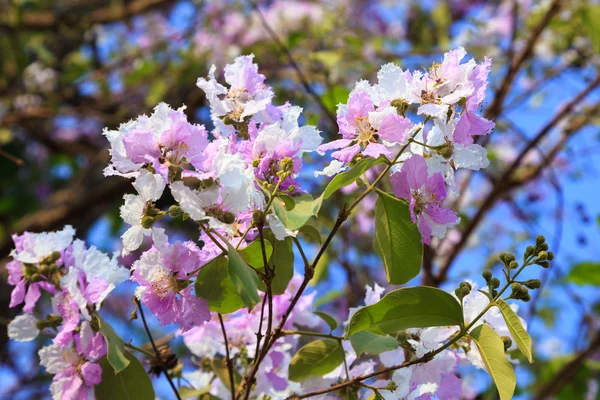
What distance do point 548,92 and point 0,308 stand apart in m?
2.55

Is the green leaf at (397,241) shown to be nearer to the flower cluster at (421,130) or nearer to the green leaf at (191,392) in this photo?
the flower cluster at (421,130)

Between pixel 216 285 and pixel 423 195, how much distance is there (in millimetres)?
268

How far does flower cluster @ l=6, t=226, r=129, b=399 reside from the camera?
33.2 inches

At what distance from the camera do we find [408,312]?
76 centimetres

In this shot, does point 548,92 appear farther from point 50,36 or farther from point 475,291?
point 50,36

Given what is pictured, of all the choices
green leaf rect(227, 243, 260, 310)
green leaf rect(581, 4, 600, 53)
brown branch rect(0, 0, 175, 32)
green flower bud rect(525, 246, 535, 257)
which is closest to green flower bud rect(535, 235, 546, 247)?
green flower bud rect(525, 246, 535, 257)

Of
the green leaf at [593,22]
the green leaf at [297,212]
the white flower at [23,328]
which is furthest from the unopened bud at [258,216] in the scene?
the green leaf at [593,22]

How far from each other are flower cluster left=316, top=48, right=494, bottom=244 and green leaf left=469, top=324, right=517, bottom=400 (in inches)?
5.1

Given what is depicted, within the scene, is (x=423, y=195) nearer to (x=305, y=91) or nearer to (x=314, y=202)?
(x=314, y=202)

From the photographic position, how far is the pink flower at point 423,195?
768 millimetres

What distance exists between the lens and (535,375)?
2830mm

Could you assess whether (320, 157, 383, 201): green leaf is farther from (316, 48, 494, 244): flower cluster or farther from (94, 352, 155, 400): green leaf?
(94, 352, 155, 400): green leaf

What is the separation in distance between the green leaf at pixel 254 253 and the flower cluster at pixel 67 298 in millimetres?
182

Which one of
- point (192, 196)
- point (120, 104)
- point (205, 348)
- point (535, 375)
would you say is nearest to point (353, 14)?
point (120, 104)
